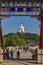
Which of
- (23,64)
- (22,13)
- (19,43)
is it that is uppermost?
(22,13)

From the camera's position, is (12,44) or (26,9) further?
(12,44)

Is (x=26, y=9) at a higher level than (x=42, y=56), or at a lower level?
higher

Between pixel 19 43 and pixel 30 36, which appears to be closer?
pixel 19 43

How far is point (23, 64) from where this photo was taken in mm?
18891

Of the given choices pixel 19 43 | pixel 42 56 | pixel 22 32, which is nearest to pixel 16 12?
pixel 42 56

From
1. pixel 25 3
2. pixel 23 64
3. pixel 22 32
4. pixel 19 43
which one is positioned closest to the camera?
pixel 23 64

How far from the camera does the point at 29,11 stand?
67.5 ft

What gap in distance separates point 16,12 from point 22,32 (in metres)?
84.5

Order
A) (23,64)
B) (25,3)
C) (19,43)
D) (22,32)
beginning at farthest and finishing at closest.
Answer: (22,32) → (19,43) → (25,3) → (23,64)

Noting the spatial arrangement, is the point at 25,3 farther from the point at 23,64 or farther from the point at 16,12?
the point at 23,64

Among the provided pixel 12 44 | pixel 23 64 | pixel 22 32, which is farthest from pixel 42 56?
pixel 22 32

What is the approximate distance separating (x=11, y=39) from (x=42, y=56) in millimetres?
67678

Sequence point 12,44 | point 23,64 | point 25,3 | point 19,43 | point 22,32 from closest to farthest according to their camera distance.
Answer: point 23,64 → point 25,3 → point 12,44 → point 19,43 → point 22,32

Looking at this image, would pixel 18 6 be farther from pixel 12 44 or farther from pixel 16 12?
pixel 12 44
